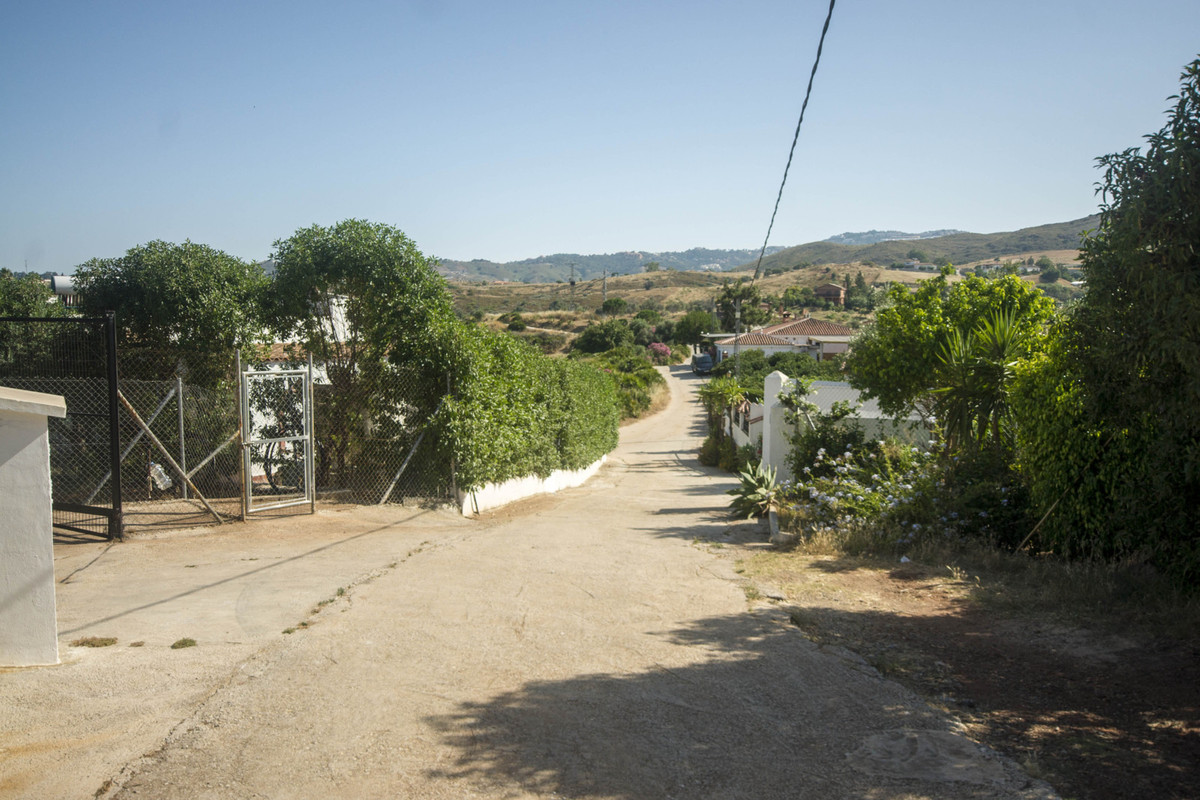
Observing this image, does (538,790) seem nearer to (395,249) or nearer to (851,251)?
(395,249)

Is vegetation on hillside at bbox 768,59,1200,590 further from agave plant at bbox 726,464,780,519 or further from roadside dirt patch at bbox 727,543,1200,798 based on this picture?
roadside dirt patch at bbox 727,543,1200,798

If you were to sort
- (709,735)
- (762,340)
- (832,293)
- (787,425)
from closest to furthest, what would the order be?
(709,735) < (787,425) < (762,340) < (832,293)

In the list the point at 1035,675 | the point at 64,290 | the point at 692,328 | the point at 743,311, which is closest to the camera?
the point at 1035,675

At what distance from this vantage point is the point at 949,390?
11.7 m

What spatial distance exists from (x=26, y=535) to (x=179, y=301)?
918 cm

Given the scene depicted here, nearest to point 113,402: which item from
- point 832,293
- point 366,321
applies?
point 366,321

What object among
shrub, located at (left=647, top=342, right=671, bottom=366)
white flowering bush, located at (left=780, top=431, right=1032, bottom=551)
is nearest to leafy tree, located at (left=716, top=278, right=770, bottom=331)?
shrub, located at (left=647, top=342, right=671, bottom=366)

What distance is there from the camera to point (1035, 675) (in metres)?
5.62

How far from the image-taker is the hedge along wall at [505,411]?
42.3ft

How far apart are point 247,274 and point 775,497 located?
9.66 m

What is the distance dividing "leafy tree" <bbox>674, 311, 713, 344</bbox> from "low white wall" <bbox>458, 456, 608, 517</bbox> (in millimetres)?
66083

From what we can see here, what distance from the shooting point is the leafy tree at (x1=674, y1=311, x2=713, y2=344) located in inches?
3438

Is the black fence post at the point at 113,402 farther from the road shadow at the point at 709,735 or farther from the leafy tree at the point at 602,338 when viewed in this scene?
the leafy tree at the point at 602,338

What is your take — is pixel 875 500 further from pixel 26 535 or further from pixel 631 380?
pixel 631 380
